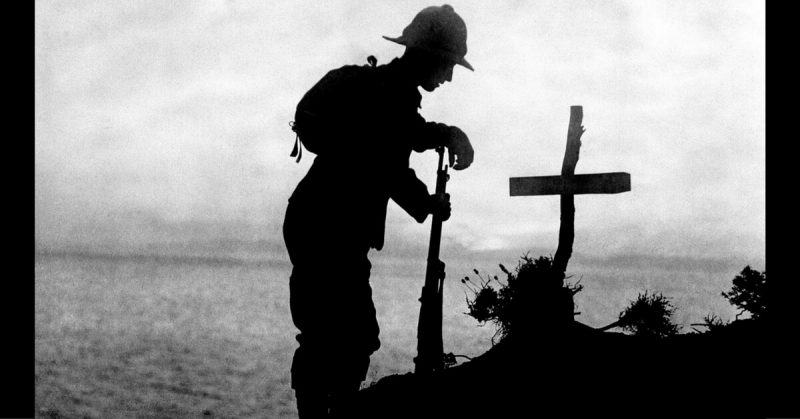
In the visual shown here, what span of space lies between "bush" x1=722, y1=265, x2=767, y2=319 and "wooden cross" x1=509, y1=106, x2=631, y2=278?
8.10 ft

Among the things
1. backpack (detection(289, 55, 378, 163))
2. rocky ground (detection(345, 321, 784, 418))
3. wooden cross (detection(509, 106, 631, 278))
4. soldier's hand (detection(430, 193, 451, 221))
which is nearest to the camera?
backpack (detection(289, 55, 378, 163))

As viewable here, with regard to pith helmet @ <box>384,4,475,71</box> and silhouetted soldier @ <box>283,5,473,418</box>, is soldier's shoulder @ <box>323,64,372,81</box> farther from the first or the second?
pith helmet @ <box>384,4,475,71</box>

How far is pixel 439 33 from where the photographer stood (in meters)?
5.35

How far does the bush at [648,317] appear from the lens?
977cm

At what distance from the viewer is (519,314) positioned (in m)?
9.54

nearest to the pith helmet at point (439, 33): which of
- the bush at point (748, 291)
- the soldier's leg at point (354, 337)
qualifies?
the soldier's leg at point (354, 337)

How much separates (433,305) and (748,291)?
19.6 ft

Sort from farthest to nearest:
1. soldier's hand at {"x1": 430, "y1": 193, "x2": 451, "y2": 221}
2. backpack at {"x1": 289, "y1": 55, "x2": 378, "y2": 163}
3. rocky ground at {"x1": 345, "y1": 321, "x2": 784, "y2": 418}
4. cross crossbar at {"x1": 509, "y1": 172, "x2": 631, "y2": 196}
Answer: cross crossbar at {"x1": 509, "y1": 172, "x2": 631, "y2": 196} → rocky ground at {"x1": 345, "y1": 321, "x2": 784, "y2": 418} → soldier's hand at {"x1": 430, "y1": 193, "x2": 451, "y2": 221} → backpack at {"x1": 289, "y1": 55, "x2": 378, "y2": 163}

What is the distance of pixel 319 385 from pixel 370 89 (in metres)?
2.25

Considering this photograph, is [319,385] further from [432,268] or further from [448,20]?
[448,20]

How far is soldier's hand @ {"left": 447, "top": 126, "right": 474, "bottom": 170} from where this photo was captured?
18.7ft

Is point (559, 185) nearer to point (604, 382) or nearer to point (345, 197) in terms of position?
point (604, 382)

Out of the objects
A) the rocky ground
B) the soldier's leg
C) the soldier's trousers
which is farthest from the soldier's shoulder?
the rocky ground
